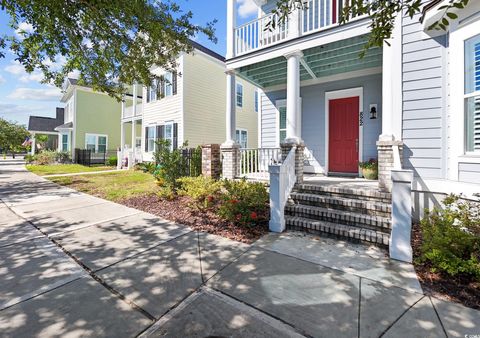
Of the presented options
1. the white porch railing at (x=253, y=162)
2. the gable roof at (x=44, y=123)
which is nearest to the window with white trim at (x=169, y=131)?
the white porch railing at (x=253, y=162)

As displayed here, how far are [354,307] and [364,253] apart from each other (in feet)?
4.80

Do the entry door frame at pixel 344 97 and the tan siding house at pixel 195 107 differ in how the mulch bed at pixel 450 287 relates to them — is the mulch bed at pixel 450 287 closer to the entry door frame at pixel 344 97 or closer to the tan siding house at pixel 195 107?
the entry door frame at pixel 344 97

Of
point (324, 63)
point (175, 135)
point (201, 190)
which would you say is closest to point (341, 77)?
point (324, 63)

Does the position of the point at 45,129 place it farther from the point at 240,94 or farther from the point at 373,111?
the point at 373,111

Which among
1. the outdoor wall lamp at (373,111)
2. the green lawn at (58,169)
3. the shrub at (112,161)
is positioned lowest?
the green lawn at (58,169)

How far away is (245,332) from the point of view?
206 centimetres

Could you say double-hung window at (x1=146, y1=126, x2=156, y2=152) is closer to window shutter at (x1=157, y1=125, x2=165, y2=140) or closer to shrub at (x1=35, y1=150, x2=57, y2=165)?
window shutter at (x1=157, y1=125, x2=165, y2=140)

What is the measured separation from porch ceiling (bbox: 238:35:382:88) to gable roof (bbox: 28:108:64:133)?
30419mm

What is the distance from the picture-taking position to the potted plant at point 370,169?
Result: 646cm

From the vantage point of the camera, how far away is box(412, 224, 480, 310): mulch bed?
253 cm

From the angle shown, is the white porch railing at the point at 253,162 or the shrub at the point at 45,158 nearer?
the white porch railing at the point at 253,162

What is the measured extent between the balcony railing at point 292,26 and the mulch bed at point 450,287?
4757mm

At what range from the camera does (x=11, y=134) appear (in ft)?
102

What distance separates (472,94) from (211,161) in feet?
19.8
